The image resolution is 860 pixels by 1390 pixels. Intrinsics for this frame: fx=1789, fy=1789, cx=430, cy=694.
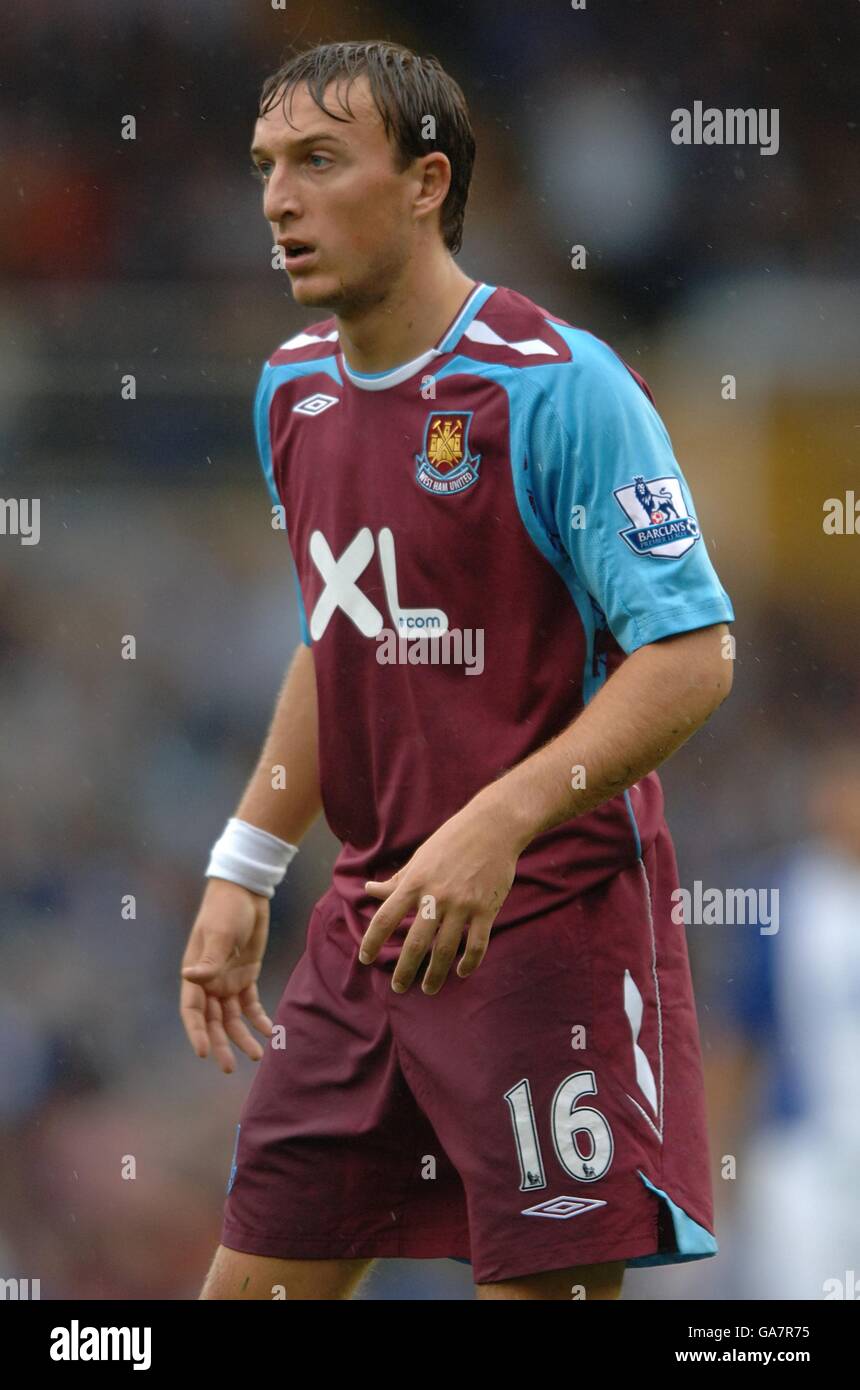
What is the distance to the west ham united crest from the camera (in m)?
2.14

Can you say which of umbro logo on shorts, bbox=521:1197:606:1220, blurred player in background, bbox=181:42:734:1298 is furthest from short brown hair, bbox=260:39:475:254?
umbro logo on shorts, bbox=521:1197:606:1220

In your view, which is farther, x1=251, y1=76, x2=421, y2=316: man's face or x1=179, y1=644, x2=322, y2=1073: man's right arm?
x1=179, y1=644, x2=322, y2=1073: man's right arm

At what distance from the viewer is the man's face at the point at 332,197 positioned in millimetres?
2174

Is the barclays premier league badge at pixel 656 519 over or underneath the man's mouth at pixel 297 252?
underneath

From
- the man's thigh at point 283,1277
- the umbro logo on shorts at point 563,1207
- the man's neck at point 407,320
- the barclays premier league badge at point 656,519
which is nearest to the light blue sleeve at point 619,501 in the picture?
the barclays premier league badge at point 656,519

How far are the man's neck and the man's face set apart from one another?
28 mm

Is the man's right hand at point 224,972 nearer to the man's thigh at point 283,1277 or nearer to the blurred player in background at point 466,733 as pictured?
the blurred player in background at point 466,733

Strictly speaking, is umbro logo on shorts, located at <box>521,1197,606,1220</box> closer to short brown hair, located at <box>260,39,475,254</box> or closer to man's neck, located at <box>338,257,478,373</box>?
man's neck, located at <box>338,257,478,373</box>

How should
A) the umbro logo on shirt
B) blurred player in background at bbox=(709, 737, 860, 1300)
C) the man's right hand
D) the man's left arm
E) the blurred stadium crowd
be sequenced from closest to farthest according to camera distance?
1. the man's left arm
2. the umbro logo on shirt
3. the man's right hand
4. blurred player in background at bbox=(709, 737, 860, 1300)
5. the blurred stadium crowd

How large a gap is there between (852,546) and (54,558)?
2.43 meters

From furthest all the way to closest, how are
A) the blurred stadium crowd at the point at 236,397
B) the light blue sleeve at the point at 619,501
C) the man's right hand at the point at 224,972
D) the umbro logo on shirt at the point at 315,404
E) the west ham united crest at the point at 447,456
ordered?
1. the blurred stadium crowd at the point at 236,397
2. the man's right hand at the point at 224,972
3. the umbro logo on shirt at the point at 315,404
4. the west ham united crest at the point at 447,456
5. the light blue sleeve at the point at 619,501

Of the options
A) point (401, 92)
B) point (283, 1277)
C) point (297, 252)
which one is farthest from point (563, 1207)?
point (401, 92)

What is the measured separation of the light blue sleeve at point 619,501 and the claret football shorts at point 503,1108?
0.36 metres

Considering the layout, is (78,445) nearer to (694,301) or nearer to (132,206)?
(132,206)
